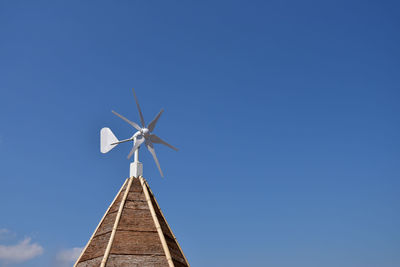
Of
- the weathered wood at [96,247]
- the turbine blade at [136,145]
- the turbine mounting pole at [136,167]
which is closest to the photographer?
the weathered wood at [96,247]

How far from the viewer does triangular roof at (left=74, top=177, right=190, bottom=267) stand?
73.0 feet

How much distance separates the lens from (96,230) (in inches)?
980

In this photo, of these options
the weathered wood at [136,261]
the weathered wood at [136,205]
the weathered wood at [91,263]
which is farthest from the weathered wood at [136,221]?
the weathered wood at [91,263]

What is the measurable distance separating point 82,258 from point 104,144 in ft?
26.1

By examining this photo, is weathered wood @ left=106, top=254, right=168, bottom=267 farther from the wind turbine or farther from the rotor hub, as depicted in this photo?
the rotor hub

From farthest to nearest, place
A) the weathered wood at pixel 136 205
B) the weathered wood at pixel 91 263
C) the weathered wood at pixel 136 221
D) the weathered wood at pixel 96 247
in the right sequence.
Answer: the weathered wood at pixel 136 205 < the weathered wood at pixel 136 221 < the weathered wood at pixel 96 247 < the weathered wood at pixel 91 263

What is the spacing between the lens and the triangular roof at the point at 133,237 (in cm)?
2225

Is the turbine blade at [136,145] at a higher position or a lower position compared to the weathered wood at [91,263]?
higher

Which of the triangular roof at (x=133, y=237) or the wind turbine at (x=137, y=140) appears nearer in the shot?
the triangular roof at (x=133, y=237)

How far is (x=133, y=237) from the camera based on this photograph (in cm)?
2314

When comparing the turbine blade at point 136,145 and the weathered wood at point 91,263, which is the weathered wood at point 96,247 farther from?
the turbine blade at point 136,145

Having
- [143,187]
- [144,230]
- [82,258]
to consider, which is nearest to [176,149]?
[143,187]

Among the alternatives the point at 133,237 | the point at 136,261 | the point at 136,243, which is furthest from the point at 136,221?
the point at 136,261

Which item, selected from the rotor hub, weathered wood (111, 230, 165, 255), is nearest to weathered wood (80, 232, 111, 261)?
weathered wood (111, 230, 165, 255)
